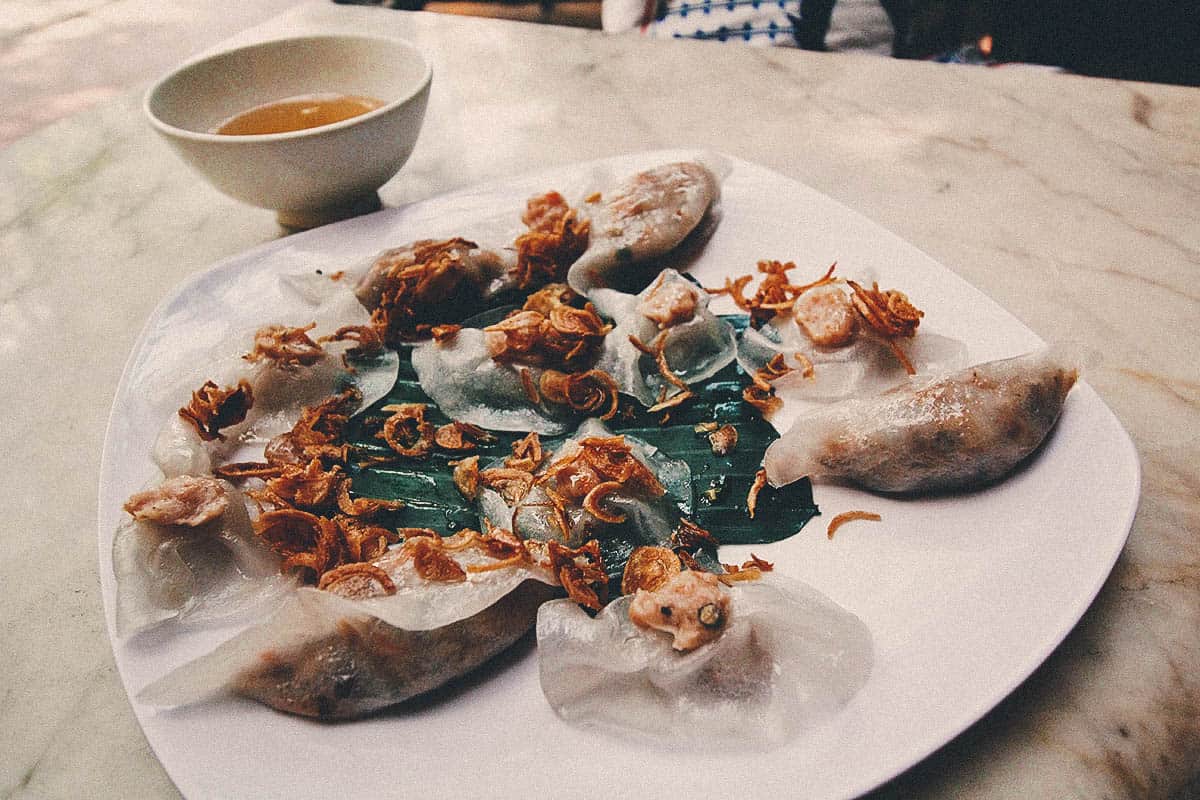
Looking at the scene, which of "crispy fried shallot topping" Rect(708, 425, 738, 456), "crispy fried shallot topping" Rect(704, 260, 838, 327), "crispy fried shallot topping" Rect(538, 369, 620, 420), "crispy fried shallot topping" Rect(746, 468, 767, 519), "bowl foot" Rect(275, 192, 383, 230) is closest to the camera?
"crispy fried shallot topping" Rect(746, 468, 767, 519)

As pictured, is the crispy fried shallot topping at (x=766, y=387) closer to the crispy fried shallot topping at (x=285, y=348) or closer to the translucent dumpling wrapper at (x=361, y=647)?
the translucent dumpling wrapper at (x=361, y=647)

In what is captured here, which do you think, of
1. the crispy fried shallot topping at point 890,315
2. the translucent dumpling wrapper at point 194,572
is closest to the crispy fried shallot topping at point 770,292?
the crispy fried shallot topping at point 890,315

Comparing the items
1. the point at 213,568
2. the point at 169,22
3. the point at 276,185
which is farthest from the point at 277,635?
the point at 169,22

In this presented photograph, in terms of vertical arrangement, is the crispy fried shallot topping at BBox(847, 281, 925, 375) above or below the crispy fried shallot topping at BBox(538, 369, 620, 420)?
above

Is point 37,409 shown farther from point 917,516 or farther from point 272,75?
point 917,516

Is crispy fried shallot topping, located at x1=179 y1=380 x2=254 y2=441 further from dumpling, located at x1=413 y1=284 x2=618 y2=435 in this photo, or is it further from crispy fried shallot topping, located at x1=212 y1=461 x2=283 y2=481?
dumpling, located at x1=413 y1=284 x2=618 y2=435

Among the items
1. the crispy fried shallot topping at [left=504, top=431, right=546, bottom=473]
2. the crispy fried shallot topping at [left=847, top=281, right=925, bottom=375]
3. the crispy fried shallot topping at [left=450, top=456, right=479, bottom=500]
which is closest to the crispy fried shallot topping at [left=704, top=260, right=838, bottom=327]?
the crispy fried shallot topping at [left=847, top=281, right=925, bottom=375]
